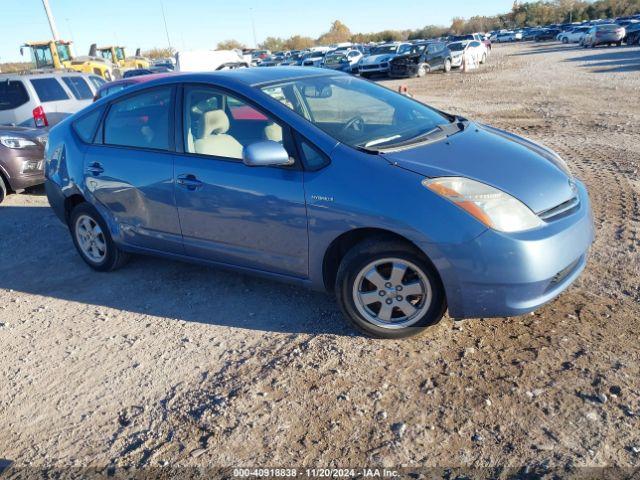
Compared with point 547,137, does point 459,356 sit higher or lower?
higher

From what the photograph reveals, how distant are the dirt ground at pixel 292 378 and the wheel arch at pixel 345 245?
1.24 feet

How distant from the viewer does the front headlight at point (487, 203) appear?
9.97 ft

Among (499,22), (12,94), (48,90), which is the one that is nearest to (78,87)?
(48,90)

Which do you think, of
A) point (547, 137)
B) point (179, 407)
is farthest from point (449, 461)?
point (547, 137)

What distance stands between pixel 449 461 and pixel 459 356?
0.87 metres

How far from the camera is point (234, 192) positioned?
3727 millimetres

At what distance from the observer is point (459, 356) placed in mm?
3283

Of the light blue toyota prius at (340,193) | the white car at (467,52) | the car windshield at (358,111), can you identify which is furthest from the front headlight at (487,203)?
the white car at (467,52)

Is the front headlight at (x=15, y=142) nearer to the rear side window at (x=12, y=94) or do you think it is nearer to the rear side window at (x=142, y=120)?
the rear side window at (x=12, y=94)

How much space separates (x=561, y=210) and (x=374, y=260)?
3.81 feet

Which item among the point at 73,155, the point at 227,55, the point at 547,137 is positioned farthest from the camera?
the point at 227,55

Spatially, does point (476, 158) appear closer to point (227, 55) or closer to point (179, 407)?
point (179, 407)

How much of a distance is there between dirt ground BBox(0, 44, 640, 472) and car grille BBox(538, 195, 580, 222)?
74cm

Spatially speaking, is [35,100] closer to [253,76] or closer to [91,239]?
[91,239]
